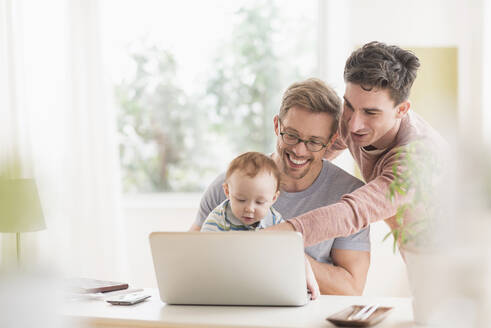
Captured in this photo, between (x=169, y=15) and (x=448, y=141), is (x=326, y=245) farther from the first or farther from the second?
(x=169, y=15)

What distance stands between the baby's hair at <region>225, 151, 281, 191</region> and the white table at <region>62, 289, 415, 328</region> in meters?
0.44

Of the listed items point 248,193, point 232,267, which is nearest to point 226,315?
point 232,267

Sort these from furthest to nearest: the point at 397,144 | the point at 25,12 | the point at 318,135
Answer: the point at 25,12 → the point at 318,135 → the point at 397,144

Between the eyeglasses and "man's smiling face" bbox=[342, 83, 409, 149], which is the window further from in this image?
"man's smiling face" bbox=[342, 83, 409, 149]

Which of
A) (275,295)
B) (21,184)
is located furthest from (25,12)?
(21,184)

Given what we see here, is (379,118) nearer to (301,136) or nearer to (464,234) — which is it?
(301,136)

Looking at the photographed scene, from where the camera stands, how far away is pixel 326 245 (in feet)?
6.33

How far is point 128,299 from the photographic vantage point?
135cm

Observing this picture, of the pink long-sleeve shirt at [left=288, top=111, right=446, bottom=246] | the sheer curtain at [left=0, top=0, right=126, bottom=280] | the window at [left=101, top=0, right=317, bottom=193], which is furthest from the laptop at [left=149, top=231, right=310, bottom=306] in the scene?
the window at [left=101, top=0, right=317, bottom=193]

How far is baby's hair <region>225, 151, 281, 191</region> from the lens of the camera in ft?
5.31

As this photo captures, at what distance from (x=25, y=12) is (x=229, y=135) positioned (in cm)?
155

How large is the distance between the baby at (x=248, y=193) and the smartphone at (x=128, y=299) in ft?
1.13

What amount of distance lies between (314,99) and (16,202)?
1574 millimetres

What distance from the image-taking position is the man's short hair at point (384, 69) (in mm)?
1601
